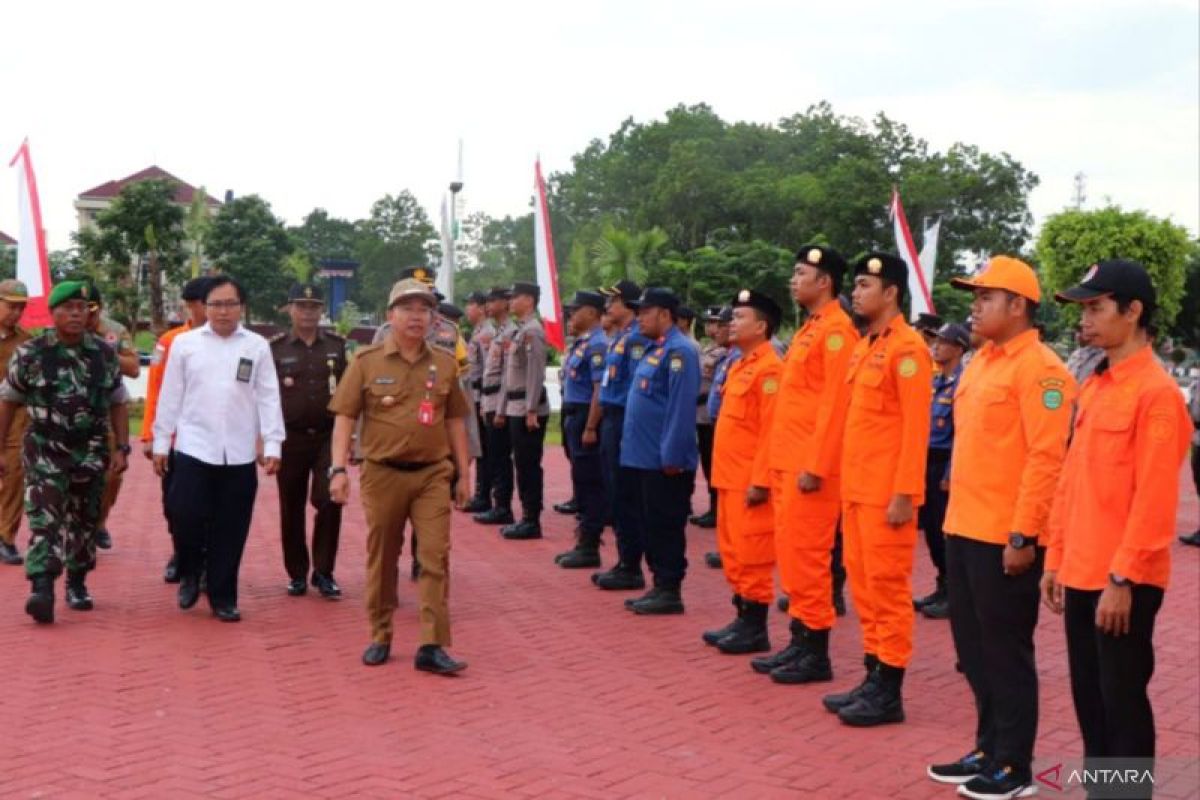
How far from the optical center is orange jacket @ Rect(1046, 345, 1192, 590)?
12.9ft

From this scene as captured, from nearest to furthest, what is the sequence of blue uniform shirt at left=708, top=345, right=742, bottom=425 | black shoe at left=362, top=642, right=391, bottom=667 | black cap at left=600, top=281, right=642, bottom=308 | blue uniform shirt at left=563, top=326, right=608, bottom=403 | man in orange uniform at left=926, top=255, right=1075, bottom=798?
man in orange uniform at left=926, top=255, right=1075, bottom=798, black shoe at left=362, top=642, right=391, bottom=667, black cap at left=600, top=281, right=642, bottom=308, blue uniform shirt at left=708, top=345, right=742, bottom=425, blue uniform shirt at left=563, top=326, right=608, bottom=403

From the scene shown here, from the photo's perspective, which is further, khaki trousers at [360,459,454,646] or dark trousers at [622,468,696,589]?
dark trousers at [622,468,696,589]

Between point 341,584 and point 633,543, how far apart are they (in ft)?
6.66

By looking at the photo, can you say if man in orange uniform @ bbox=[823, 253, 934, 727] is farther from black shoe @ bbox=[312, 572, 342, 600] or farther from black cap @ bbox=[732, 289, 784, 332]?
black shoe @ bbox=[312, 572, 342, 600]

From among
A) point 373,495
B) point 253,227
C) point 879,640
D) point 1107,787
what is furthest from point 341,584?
point 253,227

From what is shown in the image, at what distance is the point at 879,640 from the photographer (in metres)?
5.72

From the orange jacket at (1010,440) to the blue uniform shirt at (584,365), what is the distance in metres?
5.46

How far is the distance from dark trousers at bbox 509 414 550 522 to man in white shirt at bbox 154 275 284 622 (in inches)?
138

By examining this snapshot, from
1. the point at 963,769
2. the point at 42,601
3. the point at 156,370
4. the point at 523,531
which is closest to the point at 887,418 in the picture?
the point at 963,769

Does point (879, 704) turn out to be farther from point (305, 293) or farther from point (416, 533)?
point (305, 293)

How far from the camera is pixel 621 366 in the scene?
9023mm

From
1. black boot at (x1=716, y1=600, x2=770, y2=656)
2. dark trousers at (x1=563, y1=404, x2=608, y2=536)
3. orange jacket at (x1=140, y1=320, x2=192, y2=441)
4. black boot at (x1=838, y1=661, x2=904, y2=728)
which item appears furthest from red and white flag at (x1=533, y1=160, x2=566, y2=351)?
black boot at (x1=838, y1=661, x2=904, y2=728)

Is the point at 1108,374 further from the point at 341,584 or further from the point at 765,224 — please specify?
the point at 765,224

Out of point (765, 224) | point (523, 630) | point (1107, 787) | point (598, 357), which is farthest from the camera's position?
point (765, 224)
